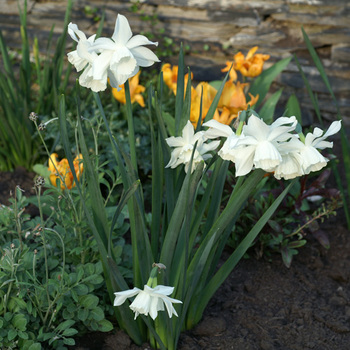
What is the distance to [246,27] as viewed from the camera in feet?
9.23

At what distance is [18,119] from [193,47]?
1166mm

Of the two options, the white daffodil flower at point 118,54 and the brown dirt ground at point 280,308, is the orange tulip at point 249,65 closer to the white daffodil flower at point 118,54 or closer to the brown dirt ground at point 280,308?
the brown dirt ground at point 280,308

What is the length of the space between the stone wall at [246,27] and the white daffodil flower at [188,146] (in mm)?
1686

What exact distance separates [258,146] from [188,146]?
0.28 m

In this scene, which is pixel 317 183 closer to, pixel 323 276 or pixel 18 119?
pixel 323 276

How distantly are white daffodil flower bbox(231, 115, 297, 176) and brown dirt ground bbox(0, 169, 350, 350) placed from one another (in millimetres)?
702

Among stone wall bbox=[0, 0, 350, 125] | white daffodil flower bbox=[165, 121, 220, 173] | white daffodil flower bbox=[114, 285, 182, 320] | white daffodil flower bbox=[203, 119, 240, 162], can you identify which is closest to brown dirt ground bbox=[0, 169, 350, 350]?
white daffodil flower bbox=[114, 285, 182, 320]

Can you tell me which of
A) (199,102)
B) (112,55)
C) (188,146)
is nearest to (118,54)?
(112,55)

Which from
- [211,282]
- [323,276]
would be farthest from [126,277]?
[323,276]

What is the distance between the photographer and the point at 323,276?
6.39 feet

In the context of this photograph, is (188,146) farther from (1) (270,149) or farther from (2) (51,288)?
(2) (51,288)

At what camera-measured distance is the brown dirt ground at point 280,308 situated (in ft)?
5.01

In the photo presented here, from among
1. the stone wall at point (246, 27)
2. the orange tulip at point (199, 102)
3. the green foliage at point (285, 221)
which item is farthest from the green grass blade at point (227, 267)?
the stone wall at point (246, 27)

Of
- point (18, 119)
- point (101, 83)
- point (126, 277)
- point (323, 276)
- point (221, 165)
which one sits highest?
point (101, 83)
